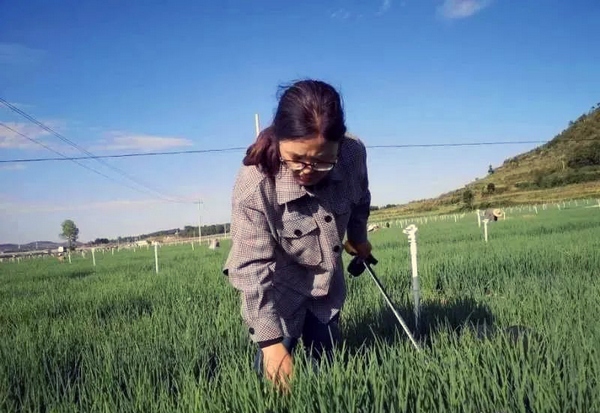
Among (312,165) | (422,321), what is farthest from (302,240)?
(422,321)

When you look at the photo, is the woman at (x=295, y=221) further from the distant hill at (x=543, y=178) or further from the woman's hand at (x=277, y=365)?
the distant hill at (x=543, y=178)

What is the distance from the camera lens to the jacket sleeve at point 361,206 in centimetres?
218

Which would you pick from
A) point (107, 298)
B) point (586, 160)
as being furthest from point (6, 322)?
point (586, 160)

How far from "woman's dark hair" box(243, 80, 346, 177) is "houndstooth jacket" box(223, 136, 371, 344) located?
256 millimetres

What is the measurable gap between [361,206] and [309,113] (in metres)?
0.87

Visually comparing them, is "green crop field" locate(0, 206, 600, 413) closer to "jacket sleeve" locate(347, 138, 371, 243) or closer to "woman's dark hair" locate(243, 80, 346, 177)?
"jacket sleeve" locate(347, 138, 371, 243)

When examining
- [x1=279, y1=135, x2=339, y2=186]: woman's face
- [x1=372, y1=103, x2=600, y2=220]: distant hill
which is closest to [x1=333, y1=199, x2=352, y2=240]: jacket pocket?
[x1=279, y1=135, x2=339, y2=186]: woman's face

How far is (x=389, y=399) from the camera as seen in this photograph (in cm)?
163

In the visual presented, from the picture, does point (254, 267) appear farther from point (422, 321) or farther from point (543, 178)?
point (543, 178)

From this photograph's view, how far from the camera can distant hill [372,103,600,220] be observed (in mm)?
60438

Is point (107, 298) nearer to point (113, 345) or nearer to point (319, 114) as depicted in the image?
point (113, 345)

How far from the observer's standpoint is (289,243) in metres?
2.07

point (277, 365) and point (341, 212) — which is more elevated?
point (341, 212)

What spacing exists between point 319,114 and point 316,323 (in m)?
1.05
